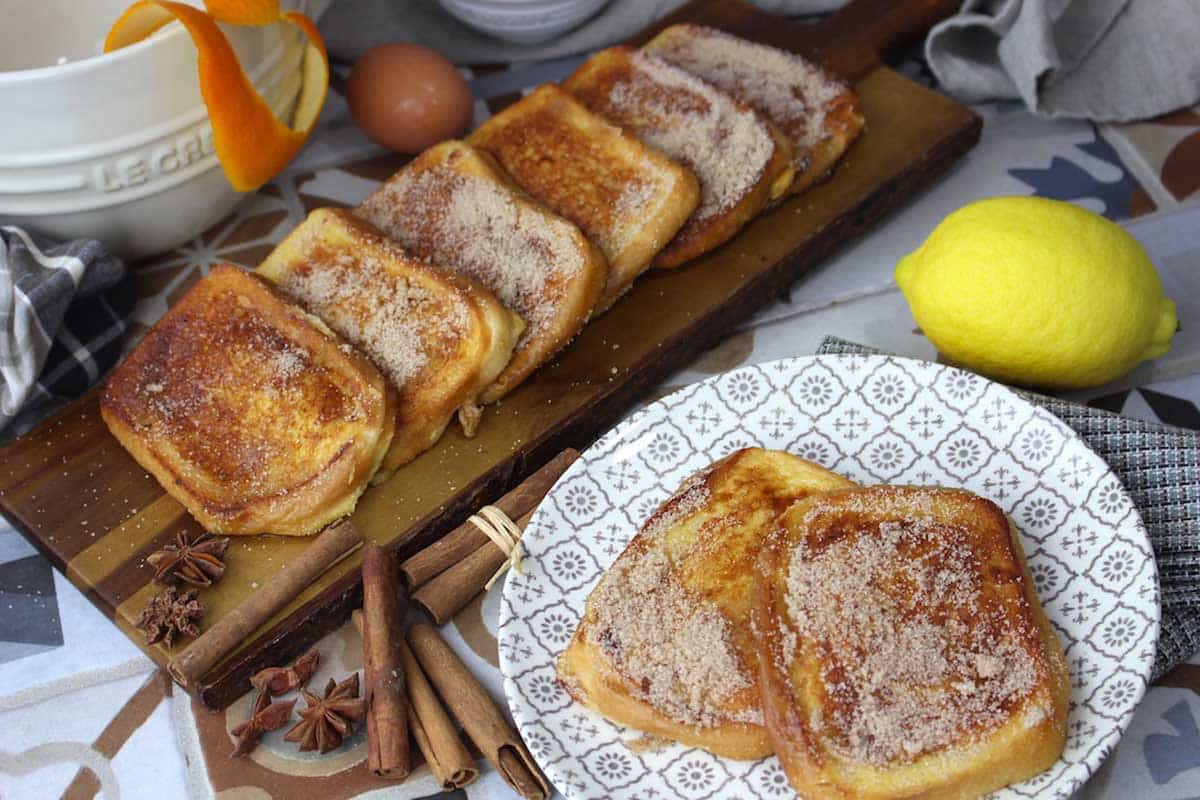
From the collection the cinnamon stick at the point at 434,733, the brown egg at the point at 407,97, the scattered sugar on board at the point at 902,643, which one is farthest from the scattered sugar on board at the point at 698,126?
the cinnamon stick at the point at 434,733

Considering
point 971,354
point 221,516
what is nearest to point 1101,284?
point 971,354

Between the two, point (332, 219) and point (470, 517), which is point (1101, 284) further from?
point (332, 219)

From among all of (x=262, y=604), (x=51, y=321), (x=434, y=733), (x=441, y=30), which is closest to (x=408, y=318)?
(x=262, y=604)

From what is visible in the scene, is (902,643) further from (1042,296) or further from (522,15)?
(522,15)

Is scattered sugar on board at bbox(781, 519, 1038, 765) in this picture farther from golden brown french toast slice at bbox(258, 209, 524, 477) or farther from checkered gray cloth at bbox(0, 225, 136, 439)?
checkered gray cloth at bbox(0, 225, 136, 439)

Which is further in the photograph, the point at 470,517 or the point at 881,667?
the point at 470,517

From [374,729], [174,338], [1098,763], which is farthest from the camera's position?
[174,338]
